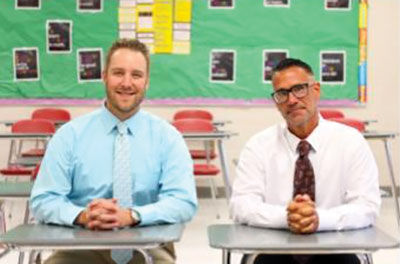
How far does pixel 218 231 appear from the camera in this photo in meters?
2.20

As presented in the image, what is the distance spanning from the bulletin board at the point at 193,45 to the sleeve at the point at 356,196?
4791mm

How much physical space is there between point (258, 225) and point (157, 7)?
531 centimetres

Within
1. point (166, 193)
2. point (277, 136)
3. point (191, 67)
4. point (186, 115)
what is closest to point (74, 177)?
point (166, 193)

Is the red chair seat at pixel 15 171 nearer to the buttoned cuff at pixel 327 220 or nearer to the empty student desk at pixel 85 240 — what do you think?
the empty student desk at pixel 85 240

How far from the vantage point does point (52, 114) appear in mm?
7055

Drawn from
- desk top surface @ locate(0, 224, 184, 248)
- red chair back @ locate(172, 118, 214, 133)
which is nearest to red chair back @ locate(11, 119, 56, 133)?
red chair back @ locate(172, 118, 214, 133)

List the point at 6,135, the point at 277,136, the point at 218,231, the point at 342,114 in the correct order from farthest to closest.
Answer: the point at 342,114 < the point at 6,135 < the point at 277,136 < the point at 218,231

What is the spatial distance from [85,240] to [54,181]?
1.82 feet

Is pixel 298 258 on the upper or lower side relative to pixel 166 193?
lower

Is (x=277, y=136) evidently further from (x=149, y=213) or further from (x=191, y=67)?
(x=191, y=67)

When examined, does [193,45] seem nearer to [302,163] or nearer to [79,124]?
[79,124]

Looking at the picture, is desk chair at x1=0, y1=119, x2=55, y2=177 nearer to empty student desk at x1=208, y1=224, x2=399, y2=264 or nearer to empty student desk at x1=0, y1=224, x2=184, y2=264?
empty student desk at x1=0, y1=224, x2=184, y2=264

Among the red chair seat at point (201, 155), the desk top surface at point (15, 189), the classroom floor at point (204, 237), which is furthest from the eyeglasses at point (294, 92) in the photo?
the red chair seat at point (201, 155)

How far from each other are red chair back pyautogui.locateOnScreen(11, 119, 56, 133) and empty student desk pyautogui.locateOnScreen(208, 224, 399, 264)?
400 centimetres
